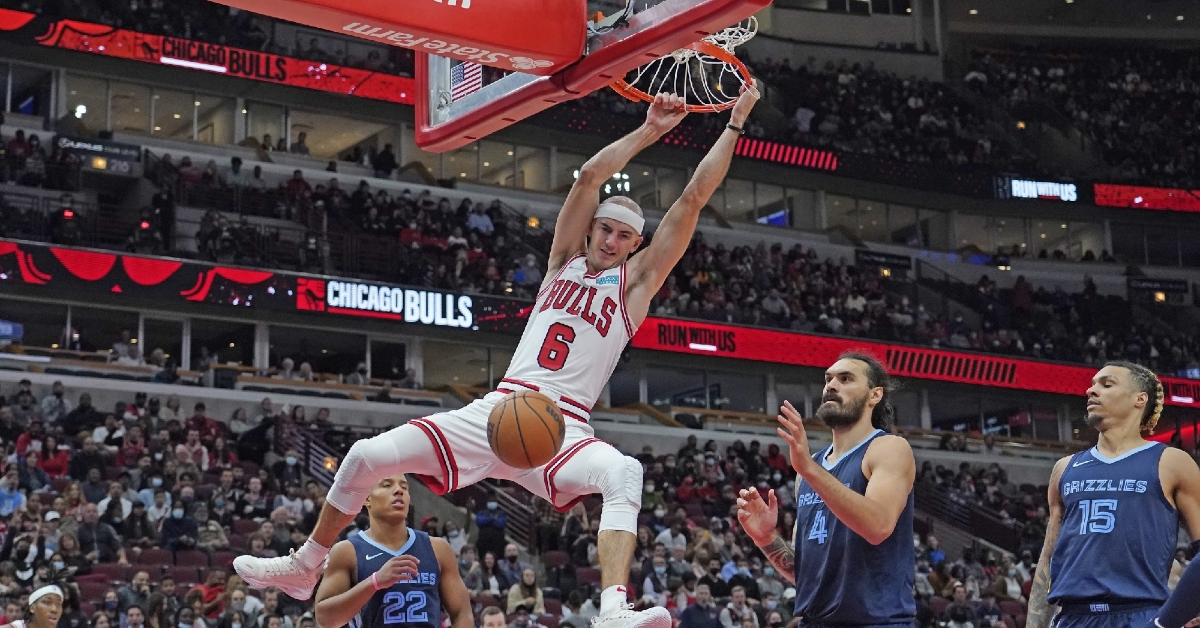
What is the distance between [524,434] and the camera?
21.8ft

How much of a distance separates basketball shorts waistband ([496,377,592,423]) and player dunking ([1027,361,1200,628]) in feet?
8.12

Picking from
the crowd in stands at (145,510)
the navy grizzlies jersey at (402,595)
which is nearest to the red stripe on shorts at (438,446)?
the navy grizzlies jersey at (402,595)

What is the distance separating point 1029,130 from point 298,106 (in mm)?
23205

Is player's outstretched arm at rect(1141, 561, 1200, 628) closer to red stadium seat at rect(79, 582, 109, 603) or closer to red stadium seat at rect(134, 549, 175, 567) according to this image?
red stadium seat at rect(79, 582, 109, 603)

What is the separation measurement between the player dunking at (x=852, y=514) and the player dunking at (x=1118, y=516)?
137 centimetres

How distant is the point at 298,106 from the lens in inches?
1416

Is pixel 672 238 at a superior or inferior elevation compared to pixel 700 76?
inferior

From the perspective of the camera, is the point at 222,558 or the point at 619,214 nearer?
the point at 619,214

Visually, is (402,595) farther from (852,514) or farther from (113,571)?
(113,571)

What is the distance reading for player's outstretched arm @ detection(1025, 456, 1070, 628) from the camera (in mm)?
7148

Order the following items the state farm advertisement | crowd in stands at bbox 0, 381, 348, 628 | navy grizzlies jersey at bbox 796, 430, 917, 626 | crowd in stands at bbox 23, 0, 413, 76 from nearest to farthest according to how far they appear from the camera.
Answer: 1. navy grizzlies jersey at bbox 796, 430, 917, 626
2. crowd in stands at bbox 0, 381, 348, 628
3. the state farm advertisement
4. crowd in stands at bbox 23, 0, 413, 76

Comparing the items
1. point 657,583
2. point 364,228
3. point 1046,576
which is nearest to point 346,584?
point 1046,576

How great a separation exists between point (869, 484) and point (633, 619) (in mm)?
1292

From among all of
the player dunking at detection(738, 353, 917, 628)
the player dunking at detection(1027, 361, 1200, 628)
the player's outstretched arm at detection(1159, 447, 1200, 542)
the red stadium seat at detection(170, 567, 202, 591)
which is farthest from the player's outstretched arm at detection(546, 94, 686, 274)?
the red stadium seat at detection(170, 567, 202, 591)
